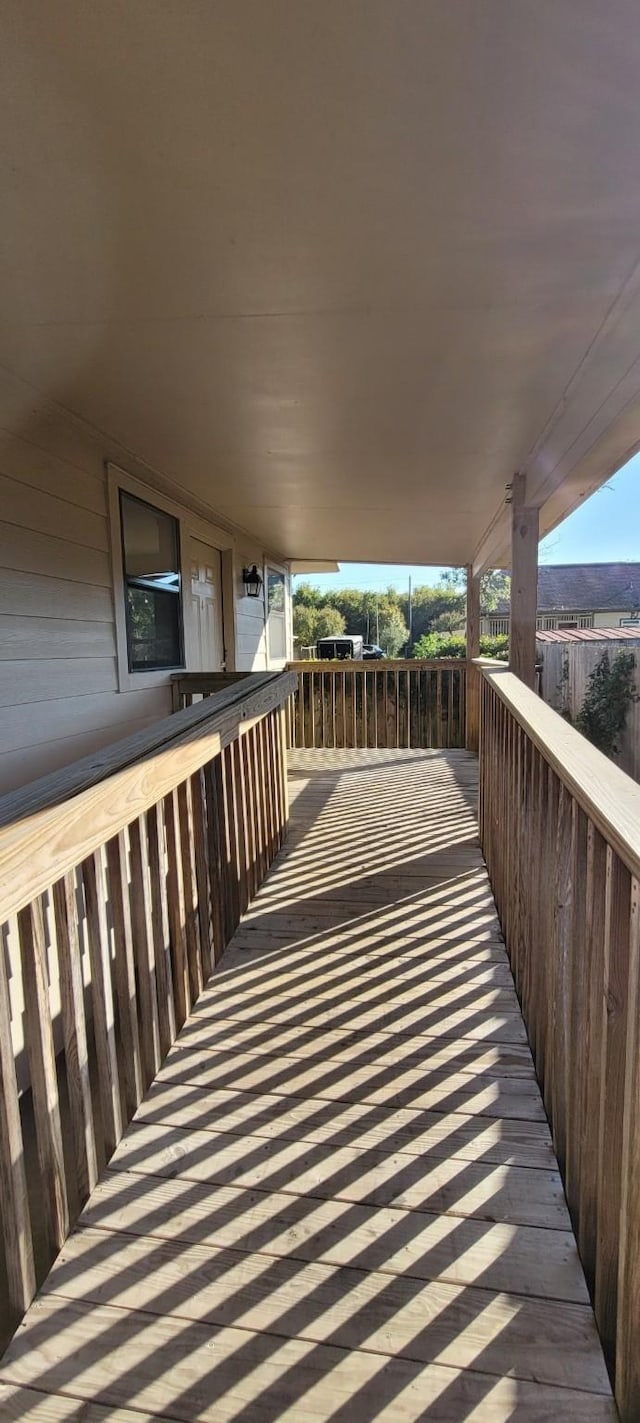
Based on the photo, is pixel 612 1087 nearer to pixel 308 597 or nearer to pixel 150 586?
pixel 150 586

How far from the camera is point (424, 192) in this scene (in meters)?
1.34

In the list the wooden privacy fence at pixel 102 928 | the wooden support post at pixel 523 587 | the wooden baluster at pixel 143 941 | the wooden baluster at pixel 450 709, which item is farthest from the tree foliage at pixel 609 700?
the wooden baluster at pixel 143 941

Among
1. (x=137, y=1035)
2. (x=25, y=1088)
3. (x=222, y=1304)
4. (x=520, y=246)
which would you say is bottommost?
(x=25, y=1088)

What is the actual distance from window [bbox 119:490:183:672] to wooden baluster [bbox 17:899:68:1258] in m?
2.19

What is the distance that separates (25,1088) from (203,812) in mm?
1103

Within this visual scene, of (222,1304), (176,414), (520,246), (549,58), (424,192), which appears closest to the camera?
(549,58)

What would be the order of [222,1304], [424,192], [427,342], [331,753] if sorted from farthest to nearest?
[331,753], [427,342], [424,192], [222,1304]

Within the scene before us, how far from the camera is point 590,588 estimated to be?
22.8m

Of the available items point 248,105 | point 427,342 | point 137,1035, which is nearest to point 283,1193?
point 137,1035

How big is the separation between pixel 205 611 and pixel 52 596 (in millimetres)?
2110

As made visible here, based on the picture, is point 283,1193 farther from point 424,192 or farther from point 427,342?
point 427,342

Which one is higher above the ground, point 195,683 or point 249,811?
point 195,683

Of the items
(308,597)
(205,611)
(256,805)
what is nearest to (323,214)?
(256,805)

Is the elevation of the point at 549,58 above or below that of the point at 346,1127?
above
